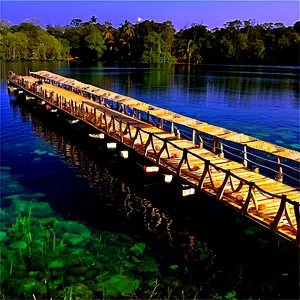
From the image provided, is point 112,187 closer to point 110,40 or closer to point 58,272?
point 58,272

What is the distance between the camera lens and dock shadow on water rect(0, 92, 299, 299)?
12070 millimetres

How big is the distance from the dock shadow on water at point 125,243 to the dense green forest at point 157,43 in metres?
121

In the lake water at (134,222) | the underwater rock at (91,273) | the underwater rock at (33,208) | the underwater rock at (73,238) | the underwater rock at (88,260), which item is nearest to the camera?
the underwater rock at (91,273)

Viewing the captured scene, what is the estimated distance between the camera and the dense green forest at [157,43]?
13338cm

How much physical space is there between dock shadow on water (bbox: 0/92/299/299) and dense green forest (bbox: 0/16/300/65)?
12091 centimetres

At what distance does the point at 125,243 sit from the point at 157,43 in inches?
5525

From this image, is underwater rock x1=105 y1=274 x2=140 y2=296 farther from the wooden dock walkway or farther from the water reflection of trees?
the wooden dock walkway

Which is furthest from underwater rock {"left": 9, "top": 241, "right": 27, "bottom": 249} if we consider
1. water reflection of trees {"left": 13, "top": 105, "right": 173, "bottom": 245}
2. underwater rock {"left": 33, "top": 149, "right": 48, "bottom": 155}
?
underwater rock {"left": 33, "top": 149, "right": 48, "bottom": 155}

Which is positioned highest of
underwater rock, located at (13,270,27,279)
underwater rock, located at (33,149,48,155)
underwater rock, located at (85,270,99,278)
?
underwater rock, located at (33,149,48,155)

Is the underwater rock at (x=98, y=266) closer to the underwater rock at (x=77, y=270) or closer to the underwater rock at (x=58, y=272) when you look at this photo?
the underwater rock at (x=77, y=270)

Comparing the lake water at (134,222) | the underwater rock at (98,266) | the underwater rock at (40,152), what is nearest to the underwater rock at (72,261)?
the lake water at (134,222)

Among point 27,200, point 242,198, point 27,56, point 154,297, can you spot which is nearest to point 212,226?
point 242,198

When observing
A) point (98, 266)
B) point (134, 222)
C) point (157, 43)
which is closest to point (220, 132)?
point (134, 222)

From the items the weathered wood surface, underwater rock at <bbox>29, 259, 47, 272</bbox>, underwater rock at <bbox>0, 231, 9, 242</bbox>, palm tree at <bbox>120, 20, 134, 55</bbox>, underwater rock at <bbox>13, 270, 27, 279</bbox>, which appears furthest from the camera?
palm tree at <bbox>120, 20, 134, 55</bbox>
